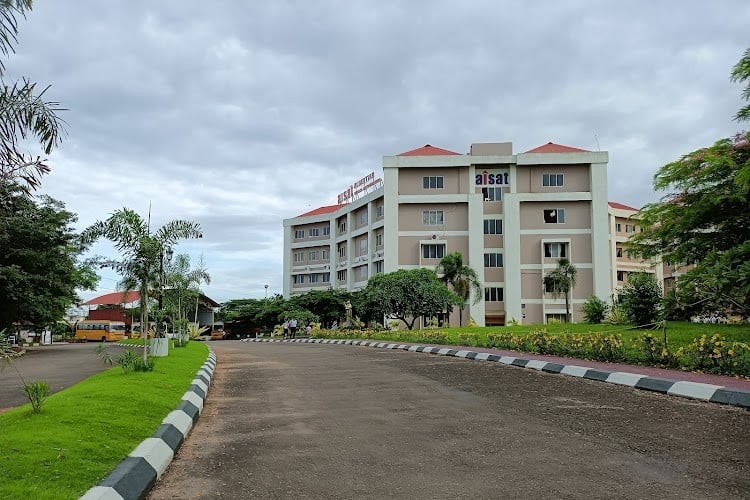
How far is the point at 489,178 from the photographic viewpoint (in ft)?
169

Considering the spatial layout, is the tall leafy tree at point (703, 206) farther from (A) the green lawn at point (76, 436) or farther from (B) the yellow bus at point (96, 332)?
(B) the yellow bus at point (96, 332)

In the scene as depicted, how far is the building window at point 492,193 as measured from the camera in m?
51.2

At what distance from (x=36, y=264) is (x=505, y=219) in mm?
33556

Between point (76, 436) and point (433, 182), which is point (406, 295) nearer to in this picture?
point (433, 182)

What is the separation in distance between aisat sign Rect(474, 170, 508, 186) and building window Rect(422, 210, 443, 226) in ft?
12.7

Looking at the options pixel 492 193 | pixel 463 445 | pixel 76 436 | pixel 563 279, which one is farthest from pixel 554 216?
pixel 76 436

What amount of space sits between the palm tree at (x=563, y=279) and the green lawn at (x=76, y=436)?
40.5m

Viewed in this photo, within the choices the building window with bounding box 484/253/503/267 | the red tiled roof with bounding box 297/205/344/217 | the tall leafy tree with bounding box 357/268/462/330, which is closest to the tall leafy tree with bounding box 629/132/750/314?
the tall leafy tree with bounding box 357/268/462/330

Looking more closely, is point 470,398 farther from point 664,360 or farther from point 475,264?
point 475,264

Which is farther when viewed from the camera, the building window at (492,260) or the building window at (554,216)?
the building window at (492,260)

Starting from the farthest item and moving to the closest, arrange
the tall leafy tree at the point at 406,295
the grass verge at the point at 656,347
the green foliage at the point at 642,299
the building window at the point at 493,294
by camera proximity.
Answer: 1. the building window at the point at 493,294
2. the tall leafy tree at the point at 406,295
3. the green foliage at the point at 642,299
4. the grass verge at the point at 656,347

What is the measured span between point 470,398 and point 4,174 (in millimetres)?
6096

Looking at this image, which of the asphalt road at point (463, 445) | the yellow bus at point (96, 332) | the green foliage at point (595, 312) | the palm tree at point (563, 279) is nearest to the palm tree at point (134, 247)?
the asphalt road at point (463, 445)

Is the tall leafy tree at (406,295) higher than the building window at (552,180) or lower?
lower
